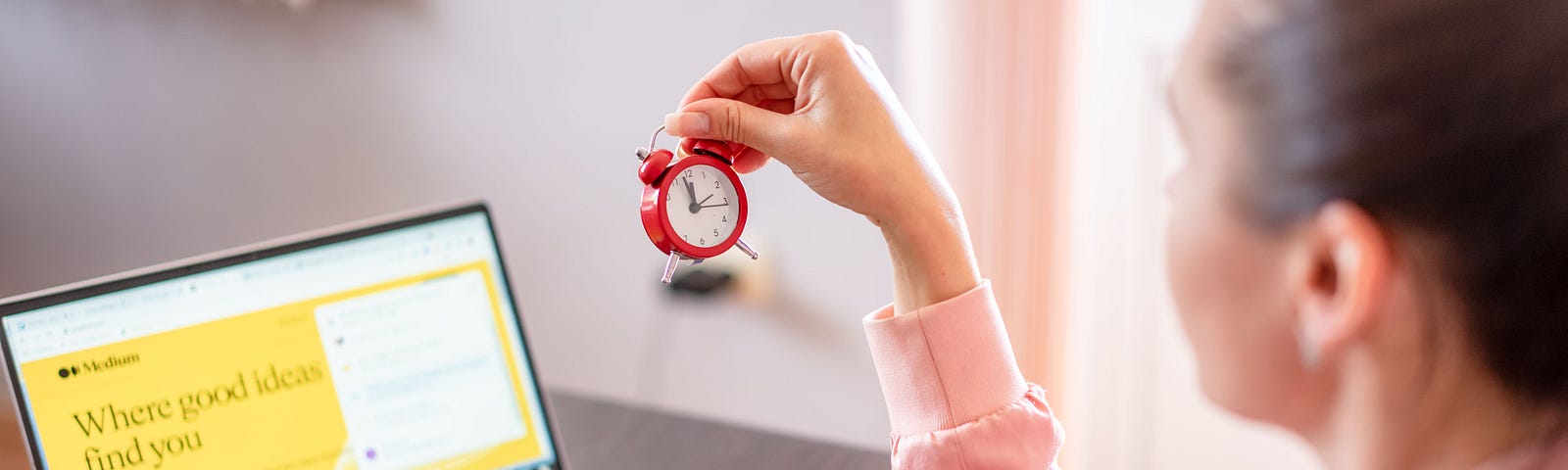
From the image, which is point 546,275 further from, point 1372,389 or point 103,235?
point 1372,389

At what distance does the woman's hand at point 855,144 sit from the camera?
792 mm

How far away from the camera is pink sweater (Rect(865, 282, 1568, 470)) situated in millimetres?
808

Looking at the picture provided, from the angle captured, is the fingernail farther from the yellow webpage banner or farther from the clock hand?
the yellow webpage banner

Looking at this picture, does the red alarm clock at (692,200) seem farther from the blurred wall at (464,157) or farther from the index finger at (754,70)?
the blurred wall at (464,157)

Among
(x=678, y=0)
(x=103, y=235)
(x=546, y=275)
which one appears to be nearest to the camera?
(x=678, y=0)

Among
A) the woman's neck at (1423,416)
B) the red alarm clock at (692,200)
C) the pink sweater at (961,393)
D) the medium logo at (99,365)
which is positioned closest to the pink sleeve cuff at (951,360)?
the pink sweater at (961,393)

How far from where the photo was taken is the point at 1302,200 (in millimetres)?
533

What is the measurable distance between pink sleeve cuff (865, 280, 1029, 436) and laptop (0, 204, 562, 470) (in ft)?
1.04

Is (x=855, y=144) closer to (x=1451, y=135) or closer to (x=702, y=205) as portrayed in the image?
(x=702, y=205)

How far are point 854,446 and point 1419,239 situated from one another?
687mm

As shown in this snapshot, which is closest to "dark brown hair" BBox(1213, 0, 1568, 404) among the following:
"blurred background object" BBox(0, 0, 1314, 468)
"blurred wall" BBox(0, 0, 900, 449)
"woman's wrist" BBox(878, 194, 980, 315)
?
"woman's wrist" BBox(878, 194, 980, 315)

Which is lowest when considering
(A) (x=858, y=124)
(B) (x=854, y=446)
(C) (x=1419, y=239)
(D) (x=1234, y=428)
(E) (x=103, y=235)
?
(D) (x=1234, y=428)

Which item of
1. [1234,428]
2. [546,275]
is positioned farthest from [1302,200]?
[546,275]

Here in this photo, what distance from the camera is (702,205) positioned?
0.83 metres
